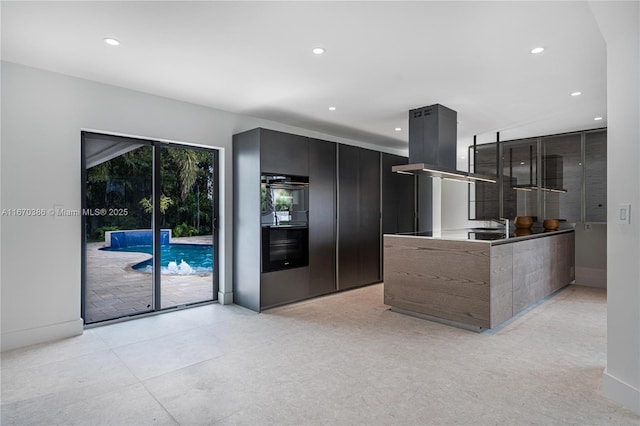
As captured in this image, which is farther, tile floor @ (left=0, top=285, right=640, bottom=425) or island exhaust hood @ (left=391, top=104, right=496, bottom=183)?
island exhaust hood @ (left=391, top=104, right=496, bottom=183)

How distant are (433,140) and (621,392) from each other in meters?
2.77

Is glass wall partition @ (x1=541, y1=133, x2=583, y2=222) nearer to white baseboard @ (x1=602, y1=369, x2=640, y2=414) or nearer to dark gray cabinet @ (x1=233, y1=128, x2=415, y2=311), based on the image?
dark gray cabinet @ (x1=233, y1=128, x2=415, y2=311)

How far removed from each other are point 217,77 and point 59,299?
2.47 metres

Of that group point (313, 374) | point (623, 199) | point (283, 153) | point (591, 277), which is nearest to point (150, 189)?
point (283, 153)

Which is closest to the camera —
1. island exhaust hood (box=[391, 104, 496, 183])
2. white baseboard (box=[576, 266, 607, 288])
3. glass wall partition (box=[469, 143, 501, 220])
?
island exhaust hood (box=[391, 104, 496, 183])

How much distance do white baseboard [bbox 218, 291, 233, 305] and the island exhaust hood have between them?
2.49m

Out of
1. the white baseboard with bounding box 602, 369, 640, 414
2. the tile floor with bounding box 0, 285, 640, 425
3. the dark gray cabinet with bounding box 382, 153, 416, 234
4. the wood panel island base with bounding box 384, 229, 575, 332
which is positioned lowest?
the tile floor with bounding box 0, 285, 640, 425

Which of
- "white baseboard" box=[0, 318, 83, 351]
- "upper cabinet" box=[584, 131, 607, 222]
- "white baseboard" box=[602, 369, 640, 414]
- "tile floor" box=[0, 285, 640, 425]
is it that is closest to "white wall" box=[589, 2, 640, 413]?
"white baseboard" box=[602, 369, 640, 414]

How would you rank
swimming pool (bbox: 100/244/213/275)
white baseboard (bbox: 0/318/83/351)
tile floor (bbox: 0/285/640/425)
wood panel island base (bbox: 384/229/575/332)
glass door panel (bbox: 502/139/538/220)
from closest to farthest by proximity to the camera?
tile floor (bbox: 0/285/640/425), white baseboard (bbox: 0/318/83/351), wood panel island base (bbox: 384/229/575/332), swimming pool (bbox: 100/244/213/275), glass door panel (bbox: 502/139/538/220)

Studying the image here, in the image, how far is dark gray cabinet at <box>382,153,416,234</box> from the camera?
5629 millimetres

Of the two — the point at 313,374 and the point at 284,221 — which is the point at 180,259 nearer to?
the point at 284,221

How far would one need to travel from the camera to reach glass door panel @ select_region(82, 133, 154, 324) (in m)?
3.56

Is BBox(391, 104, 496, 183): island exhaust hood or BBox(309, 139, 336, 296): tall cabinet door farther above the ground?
BBox(391, 104, 496, 183): island exhaust hood

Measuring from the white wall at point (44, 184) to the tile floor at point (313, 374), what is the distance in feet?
0.93
